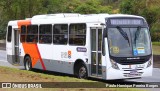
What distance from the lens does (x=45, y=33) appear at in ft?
69.0

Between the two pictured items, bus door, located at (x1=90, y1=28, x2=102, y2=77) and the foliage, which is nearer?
bus door, located at (x1=90, y1=28, x2=102, y2=77)

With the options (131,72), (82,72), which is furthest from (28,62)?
(131,72)

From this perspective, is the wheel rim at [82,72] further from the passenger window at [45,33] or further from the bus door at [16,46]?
the bus door at [16,46]

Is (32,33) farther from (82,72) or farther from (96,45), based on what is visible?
(96,45)

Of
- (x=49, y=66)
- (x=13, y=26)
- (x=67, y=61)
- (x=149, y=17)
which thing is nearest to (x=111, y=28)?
(x=67, y=61)

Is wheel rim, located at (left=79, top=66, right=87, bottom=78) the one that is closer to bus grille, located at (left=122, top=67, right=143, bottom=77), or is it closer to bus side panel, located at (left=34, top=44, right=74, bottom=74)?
bus side panel, located at (left=34, top=44, right=74, bottom=74)

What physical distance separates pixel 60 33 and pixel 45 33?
1.63 meters

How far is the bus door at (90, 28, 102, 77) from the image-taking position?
16719mm

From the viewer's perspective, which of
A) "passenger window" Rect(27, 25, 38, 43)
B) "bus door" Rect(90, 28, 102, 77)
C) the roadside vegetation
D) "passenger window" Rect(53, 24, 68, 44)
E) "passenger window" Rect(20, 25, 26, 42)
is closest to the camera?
"bus door" Rect(90, 28, 102, 77)

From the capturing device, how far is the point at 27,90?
1226cm

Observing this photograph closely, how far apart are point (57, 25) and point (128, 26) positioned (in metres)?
4.40

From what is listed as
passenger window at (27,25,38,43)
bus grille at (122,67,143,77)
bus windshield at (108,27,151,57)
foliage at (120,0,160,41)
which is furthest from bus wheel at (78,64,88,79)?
foliage at (120,0,160,41)

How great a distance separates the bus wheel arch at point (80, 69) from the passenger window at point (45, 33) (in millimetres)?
2761

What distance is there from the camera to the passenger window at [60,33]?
19.2m
